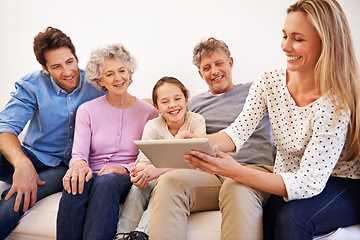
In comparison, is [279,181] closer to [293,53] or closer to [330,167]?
[330,167]

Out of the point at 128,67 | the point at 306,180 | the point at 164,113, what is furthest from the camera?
the point at 128,67

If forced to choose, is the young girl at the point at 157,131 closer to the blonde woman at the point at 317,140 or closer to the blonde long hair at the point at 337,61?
the blonde woman at the point at 317,140

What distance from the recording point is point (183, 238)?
1.22 m

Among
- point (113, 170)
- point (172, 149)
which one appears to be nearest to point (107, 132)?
point (113, 170)

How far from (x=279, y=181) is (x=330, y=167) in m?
0.18

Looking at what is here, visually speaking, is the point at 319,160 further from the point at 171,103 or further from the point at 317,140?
the point at 171,103

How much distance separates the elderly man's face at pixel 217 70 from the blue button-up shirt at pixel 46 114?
2.50 feet

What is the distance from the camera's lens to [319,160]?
112cm

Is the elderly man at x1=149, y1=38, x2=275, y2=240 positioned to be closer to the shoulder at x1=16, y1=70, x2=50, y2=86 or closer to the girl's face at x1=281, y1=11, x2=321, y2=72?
the girl's face at x1=281, y1=11, x2=321, y2=72

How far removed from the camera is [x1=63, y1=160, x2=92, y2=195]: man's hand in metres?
1.46

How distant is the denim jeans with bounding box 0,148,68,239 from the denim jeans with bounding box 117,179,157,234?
0.44 metres

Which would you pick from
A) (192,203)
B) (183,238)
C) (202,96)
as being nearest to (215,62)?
(202,96)

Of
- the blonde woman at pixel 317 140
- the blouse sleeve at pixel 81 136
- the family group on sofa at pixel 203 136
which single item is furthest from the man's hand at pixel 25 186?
the blonde woman at pixel 317 140

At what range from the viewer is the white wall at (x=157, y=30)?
2133 mm
